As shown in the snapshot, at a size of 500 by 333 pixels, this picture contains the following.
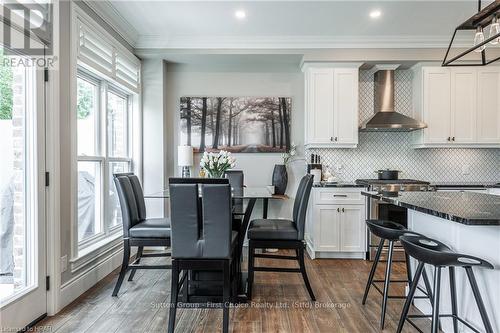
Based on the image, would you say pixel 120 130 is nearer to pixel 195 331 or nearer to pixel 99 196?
pixel 99 196

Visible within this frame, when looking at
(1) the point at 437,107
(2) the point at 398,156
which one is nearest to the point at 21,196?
(2) the point at 398,156

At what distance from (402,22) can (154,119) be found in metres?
3.38

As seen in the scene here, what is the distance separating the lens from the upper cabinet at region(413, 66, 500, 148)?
4105 mm

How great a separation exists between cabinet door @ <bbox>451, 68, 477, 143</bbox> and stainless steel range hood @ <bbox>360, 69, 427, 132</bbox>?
50 centimetres

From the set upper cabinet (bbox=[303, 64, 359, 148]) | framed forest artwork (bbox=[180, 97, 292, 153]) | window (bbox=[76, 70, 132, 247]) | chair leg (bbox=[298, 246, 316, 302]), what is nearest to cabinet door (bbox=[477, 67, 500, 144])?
upper cabinet (bbox=[303, 64, 359, 148])

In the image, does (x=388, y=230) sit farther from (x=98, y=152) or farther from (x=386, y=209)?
(x=98, y=152)

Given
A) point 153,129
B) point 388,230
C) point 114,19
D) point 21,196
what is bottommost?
point 388,230

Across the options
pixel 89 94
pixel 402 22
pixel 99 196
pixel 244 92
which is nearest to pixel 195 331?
pixel 99 196

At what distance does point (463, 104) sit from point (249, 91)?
2.94 m

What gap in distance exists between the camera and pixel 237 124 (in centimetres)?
447

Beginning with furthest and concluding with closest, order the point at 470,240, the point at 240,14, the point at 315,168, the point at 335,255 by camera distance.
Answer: the point at 315,168
the point at 335,255
the point at 240,14
the point at 470,240

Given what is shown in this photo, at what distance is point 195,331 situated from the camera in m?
2.18

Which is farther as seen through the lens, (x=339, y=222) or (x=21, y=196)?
(x=339, y=222)

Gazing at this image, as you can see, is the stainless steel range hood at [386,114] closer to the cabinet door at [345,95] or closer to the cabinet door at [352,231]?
the cabinet door at [345,95]
